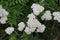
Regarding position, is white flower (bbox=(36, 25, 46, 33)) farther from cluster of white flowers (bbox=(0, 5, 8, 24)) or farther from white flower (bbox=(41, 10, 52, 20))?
cluster of white flowers (bbox=(0, 5, 8, 24))

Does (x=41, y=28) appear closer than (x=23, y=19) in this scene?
Yes

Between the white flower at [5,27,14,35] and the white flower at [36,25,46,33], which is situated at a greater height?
the white flower at [5,27,14,35]

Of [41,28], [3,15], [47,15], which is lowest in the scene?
[41,28]

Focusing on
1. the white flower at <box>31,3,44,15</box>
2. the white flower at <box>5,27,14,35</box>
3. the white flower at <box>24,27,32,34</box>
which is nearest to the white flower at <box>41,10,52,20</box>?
the white flower at <box>31,3,44,15</box>

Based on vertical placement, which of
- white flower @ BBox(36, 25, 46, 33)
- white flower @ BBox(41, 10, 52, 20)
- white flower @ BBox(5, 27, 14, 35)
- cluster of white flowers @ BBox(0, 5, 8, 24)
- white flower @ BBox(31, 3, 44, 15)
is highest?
cluster of white flowers @ BBox(0, 5, 8, 24)

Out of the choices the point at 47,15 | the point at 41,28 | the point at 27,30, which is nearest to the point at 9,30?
the point at 27,30

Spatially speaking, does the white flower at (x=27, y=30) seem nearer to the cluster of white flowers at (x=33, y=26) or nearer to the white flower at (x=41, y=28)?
the cluster of white flowers at (x=33, y=26)

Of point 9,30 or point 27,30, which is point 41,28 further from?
point 9,30

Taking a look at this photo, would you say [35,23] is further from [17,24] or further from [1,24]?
[1,24]

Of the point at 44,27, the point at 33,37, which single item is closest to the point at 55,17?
the point at 44,27
